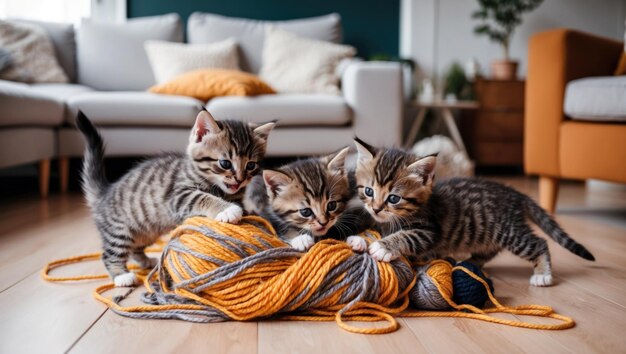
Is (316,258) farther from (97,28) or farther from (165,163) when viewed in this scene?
(97,28)

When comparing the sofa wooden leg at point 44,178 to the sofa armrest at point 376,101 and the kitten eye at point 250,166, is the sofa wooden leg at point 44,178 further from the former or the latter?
the kitten eye at point 250,166

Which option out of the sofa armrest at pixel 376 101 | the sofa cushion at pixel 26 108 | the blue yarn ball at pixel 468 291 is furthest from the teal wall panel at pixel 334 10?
the blue yarn ball at pixel 468 291

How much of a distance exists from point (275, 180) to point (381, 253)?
0.35 meters

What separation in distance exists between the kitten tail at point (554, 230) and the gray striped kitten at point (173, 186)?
0.87 metres

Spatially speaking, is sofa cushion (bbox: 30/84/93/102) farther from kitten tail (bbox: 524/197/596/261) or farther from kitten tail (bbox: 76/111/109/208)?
kitten tail (bbox: 524/197/596/261)

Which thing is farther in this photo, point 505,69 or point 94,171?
point 505,69

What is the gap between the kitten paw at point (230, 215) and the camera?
1.34 metres

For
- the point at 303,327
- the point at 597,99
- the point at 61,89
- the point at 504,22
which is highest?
the point at 504,22

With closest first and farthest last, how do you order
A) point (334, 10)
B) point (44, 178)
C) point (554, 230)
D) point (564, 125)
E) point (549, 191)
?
point (554, 230)
point (564, 125)
point (549, 191)
point (44, 178)
point (334, 10)

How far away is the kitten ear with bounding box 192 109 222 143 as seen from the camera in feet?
4.84

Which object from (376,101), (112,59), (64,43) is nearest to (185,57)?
(112,59)

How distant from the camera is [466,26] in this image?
5324 mm

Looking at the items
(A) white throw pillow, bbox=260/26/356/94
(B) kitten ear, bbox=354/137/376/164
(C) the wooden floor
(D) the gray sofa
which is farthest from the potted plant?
(B) kitten ear, bbox=354/137/376/164

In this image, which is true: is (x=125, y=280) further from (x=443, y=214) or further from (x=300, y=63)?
(x=300, y=63)
